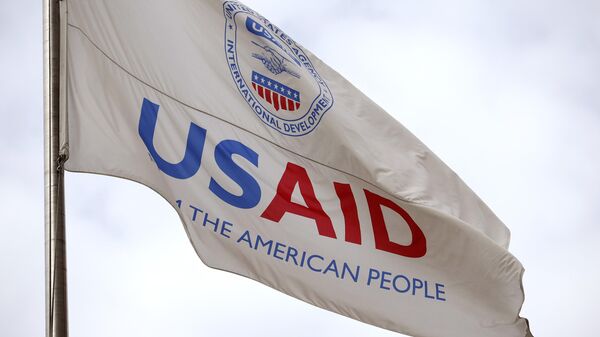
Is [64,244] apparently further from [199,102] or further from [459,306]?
[459,306]

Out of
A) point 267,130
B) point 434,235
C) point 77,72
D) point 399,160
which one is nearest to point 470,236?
point 434,235

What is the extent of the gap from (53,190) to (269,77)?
2969 mm

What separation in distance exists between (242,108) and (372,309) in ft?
6.76

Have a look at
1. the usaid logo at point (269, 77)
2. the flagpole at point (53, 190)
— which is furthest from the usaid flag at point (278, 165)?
the flagpole at point (53, 190)

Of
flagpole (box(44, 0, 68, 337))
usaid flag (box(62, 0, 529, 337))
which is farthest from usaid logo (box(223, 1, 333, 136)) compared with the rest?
flagpole (box(44, 0, 68, 337))

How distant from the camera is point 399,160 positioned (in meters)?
9.86

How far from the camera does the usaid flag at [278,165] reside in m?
8.03

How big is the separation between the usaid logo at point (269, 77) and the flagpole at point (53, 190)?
1.86m

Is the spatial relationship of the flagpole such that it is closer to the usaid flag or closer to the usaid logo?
the usaid flag

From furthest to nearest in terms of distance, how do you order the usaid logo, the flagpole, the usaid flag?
the usaid logo, the usaid flag, the flagpole

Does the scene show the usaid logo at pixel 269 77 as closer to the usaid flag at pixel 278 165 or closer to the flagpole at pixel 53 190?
the usaid flag at pixel 278 165

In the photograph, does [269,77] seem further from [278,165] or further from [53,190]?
[53,190]

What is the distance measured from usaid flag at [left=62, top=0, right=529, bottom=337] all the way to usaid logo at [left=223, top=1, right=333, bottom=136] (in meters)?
0.01

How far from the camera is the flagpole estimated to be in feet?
21.2
